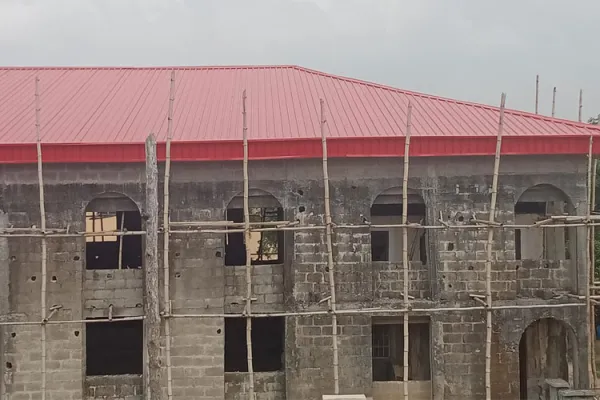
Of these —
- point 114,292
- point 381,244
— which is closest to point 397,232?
point 381,244

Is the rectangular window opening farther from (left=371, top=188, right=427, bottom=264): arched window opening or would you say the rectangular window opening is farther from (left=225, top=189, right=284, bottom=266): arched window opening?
(left=225, top=189, right=284, bottom=266): arched window opening

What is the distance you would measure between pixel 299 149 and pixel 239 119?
6.88 ft

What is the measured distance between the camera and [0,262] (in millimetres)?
11469

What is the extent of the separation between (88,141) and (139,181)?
3.86 feet

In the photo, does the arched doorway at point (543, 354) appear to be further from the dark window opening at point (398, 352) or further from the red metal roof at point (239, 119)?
the red metal roof at point (239, 119)

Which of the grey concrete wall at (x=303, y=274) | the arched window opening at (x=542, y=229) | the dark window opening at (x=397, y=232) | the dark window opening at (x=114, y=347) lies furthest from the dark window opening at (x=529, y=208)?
the dark window opening at (x=114, y=347)

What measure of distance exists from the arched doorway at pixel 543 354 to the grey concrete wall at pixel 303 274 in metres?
1.16

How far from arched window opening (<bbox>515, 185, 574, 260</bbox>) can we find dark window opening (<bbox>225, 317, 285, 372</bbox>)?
5895 millimetres

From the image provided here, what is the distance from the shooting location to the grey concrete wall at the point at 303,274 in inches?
456

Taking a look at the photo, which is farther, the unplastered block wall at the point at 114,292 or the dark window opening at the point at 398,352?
the dark window opening at the point at 398,352

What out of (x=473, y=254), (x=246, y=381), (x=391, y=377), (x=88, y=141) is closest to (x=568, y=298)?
(x=473, y=254)

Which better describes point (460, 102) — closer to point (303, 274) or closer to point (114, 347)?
point (303, 274)

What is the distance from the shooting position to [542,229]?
13.7 m

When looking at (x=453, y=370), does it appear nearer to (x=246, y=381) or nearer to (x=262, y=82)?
(x=246, y=381)
